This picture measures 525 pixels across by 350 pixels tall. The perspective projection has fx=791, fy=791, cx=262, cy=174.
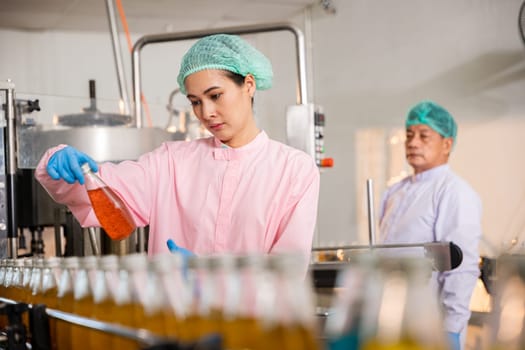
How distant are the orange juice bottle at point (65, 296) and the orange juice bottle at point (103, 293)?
68mm

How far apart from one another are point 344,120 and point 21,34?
8.12 ft

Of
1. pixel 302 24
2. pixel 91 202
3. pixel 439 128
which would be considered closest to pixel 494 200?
pixel 439 128

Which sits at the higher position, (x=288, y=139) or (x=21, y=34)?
(x=21, y=34)

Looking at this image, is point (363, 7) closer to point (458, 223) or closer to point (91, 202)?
point (458, 223)

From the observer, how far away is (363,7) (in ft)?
18.3

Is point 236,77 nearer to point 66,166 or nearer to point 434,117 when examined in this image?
point 66,166

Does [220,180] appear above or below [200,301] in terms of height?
above

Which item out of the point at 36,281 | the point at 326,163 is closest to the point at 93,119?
the point at 326,163

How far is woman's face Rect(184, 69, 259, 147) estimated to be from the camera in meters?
2.04

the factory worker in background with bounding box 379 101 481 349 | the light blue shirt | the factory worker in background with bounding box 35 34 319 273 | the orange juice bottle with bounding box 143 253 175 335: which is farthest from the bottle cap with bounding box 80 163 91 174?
the light blue shirt

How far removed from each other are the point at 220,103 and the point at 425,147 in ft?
6.45

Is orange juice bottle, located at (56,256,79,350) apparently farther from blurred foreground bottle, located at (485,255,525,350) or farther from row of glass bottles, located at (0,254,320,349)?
blurred foreground bottle, located at (485,255,525,350)

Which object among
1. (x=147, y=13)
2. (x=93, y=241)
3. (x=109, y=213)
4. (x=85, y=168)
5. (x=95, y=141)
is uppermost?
(x=147, y=13)

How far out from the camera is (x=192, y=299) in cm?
91
